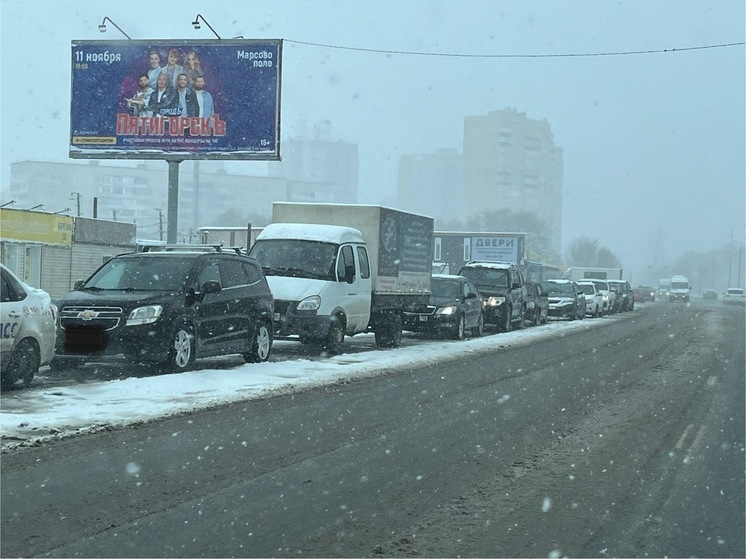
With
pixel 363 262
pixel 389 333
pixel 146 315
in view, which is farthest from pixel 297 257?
pixel 146 315

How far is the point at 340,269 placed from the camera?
17.7 metres

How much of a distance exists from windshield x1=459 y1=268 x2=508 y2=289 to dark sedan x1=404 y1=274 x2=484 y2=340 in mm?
3466

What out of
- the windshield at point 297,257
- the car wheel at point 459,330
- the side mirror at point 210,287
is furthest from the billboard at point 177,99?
the side mirror at point 210,287

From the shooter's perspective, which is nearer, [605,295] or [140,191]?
[605,295]

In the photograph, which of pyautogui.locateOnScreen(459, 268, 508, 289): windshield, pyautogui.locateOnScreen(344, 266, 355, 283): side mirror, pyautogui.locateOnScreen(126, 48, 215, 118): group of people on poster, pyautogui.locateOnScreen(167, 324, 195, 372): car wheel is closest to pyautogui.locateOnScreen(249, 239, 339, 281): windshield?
pyautogui.locateOnScreen(344, 266, 355, 283): side mirror

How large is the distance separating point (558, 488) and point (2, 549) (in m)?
3.66

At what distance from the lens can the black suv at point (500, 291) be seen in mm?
28188

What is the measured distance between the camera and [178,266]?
1400 centimetres

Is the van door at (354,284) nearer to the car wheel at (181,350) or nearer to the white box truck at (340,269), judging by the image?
the white box truck at (340,269)

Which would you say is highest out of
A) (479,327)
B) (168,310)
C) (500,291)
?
(168,310)

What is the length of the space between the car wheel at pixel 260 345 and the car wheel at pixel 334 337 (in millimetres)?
1604

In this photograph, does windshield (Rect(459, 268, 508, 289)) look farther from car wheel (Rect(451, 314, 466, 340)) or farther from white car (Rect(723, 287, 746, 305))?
white car (Rect(723, 287, 746, 305))

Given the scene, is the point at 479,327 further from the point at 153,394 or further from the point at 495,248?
the point at 495,248

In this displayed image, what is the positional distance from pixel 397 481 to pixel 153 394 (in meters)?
5.02
